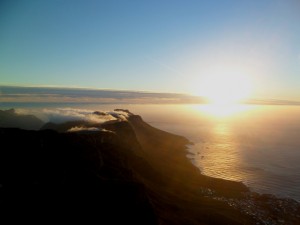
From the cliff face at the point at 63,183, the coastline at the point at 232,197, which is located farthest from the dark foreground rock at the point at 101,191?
the coastline at the point at 232,197

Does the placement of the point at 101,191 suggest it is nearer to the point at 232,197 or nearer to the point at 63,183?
the point at 63,183

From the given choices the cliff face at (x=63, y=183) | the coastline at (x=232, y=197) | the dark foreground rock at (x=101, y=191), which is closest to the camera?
the cliff face at (x=63, y=183)

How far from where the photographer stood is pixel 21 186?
5059 centimetres

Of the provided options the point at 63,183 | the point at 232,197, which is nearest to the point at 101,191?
the point at 63,183

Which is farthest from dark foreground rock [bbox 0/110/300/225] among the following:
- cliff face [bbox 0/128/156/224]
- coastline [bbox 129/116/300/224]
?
coastline [bbox 129/116/300/224]

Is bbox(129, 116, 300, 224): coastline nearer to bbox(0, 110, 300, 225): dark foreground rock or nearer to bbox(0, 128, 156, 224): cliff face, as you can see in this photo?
bbox(0, 110, 300, 225): dark foreground rock

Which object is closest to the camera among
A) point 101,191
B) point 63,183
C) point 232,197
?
point 101,191

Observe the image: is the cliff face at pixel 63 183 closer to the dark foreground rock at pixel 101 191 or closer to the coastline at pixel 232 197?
the dark foreground rock at pixel 101 191

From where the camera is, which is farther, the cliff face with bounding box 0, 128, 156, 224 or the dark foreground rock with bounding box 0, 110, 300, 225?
the dark foreground rock with bounding box 0, 110, 300, 225

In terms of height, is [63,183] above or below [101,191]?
above

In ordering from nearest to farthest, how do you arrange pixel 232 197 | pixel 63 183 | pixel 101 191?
pixel 101 191 < pixel 63 183 < pixel 232 197

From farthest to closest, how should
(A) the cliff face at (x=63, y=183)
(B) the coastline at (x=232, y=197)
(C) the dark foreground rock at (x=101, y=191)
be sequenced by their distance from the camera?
(B) the coastline at (x=232, y=197) → (C) the dark foreground rock at (x=101, y=191) → (A) the cliff face at (x=63, y=183)

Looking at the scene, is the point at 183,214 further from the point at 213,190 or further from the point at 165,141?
the point at 165,141

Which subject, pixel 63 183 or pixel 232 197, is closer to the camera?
pixel 63 183
